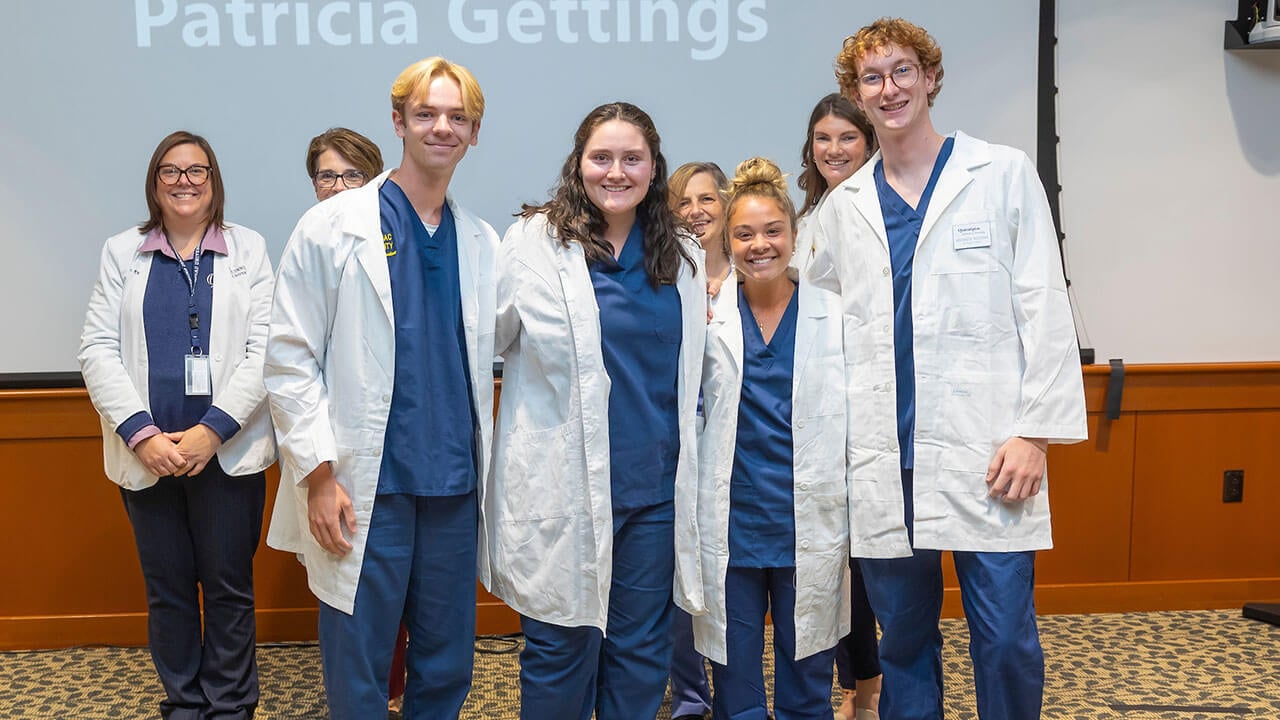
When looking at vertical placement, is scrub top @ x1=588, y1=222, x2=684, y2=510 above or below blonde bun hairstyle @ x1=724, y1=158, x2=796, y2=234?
Answer: below

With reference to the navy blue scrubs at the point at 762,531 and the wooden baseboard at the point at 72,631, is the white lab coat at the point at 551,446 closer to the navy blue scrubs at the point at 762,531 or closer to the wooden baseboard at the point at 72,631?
the navy blue scrubs at the point at 762,531

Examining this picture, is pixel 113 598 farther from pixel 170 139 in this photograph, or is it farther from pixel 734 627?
pixel 734 627

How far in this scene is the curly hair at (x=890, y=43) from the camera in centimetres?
212

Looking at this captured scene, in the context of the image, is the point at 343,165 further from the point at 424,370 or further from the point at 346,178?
the point at 424,370

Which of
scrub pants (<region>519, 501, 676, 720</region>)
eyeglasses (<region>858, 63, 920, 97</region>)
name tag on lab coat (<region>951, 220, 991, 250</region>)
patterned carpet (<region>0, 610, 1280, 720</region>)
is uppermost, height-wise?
eyeglasses (<region>858, 63, 920, 97</region>)

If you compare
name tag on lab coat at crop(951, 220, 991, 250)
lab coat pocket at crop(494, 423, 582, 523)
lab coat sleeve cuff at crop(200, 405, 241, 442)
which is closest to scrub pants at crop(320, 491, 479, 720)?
lab coat pocket at crop(494, 423, 582, 523)

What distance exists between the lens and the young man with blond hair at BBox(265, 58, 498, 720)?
78.7 inches

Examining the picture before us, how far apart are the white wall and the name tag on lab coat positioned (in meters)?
1.85

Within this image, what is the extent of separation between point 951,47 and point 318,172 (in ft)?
7.19

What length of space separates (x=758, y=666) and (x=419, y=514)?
0.82 metres

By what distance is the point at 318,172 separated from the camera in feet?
9.54

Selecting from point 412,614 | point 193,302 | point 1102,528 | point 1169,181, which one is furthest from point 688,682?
point 1169,181

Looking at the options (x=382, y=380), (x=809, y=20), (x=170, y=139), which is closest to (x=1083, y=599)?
(x=809, y=20)

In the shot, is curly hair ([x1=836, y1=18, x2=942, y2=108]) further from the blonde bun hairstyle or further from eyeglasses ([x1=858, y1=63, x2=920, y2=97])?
the blonde bun hairstyle
